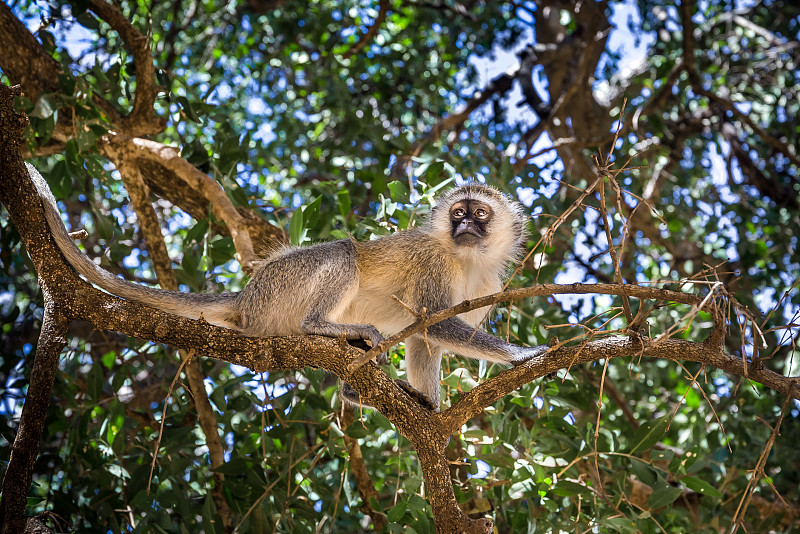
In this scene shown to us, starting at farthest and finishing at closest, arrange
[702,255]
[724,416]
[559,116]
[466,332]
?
[559,116]
[702,255]
[724,416]
[466,332]

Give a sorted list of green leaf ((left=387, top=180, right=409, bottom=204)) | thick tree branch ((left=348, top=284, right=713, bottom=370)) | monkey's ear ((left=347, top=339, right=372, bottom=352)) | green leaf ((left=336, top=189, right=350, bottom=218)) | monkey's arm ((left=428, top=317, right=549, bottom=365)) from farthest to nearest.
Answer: green leaf ((left=336, top=189, right=350, bottom=218)), green leaf ((left=387, top=180, right=409, bottom=204)), monkey's arm ((left=428, top=317, right=549, bottom=365)), monkey's ear ((left=347, top=339, right=372, bottom=352)), thick tree branch ((left=348, top=284, right=713, bottom=370))

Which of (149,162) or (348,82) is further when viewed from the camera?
(348,82)

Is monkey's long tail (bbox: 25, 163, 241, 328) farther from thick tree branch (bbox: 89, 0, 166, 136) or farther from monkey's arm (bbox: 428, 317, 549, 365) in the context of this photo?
thick tree branch (bbox: 89, 0, 166, 136)

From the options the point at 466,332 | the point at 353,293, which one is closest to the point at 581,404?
the point at 466,332

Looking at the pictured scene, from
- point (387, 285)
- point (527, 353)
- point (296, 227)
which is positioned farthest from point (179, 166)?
point (527, 353)

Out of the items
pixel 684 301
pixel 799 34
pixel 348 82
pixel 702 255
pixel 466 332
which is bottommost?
pixel 684 301

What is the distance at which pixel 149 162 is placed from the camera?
17.1 ft

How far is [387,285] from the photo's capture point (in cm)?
447

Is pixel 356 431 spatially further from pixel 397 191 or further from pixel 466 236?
pixel 397 191

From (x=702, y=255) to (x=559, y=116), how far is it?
2.05 metres

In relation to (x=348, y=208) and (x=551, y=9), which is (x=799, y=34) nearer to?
(x=551, y=9)

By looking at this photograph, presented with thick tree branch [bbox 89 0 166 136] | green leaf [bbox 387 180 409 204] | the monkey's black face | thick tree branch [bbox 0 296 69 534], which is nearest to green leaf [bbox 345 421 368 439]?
the monkey's black face

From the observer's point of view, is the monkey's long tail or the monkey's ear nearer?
the monkey's long tail

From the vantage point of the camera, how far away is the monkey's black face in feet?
15.0
